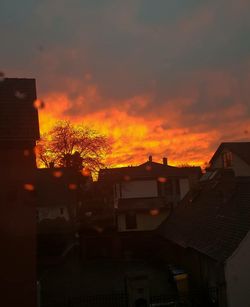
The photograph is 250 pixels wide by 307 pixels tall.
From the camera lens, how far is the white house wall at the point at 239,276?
15.7 metres

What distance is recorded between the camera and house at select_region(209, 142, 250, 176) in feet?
123

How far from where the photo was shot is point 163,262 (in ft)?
94.0

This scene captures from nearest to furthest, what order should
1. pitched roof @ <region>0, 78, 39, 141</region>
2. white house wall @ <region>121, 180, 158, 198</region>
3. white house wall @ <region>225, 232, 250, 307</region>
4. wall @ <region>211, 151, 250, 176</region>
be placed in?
pitched roof @ <region>0, 78, 39, 141</region>
white house wall @ <region>225, 232, 250, 307</region>
wall @ <region>211, 151, 250, 176</region>
white house wall @ <region>121, 180, 158, 198</region>

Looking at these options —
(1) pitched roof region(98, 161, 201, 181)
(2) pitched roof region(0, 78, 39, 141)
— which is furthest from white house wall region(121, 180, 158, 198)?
(2) pitched roof region(0, 78, 39, 141)

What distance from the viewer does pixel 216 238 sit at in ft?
60.2

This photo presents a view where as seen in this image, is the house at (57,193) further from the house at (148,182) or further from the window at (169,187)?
the window at (169,187)

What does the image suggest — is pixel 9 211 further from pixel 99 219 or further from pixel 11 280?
pixel 99 219

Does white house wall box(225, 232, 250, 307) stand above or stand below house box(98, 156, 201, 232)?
below

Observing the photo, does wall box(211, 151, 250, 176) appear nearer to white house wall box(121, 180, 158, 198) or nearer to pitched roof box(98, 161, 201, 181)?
pitched roof box(98, 161, 201, 181)

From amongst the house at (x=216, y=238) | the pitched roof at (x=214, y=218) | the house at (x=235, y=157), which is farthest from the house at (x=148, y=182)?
the house at (x=216, y=238)

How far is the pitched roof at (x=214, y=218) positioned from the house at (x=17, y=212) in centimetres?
807

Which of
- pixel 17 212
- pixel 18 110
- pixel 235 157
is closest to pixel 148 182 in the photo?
pixel 235 157

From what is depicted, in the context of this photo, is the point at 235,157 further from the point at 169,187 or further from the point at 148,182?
the point at 148,182

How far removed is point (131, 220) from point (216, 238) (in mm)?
16105
